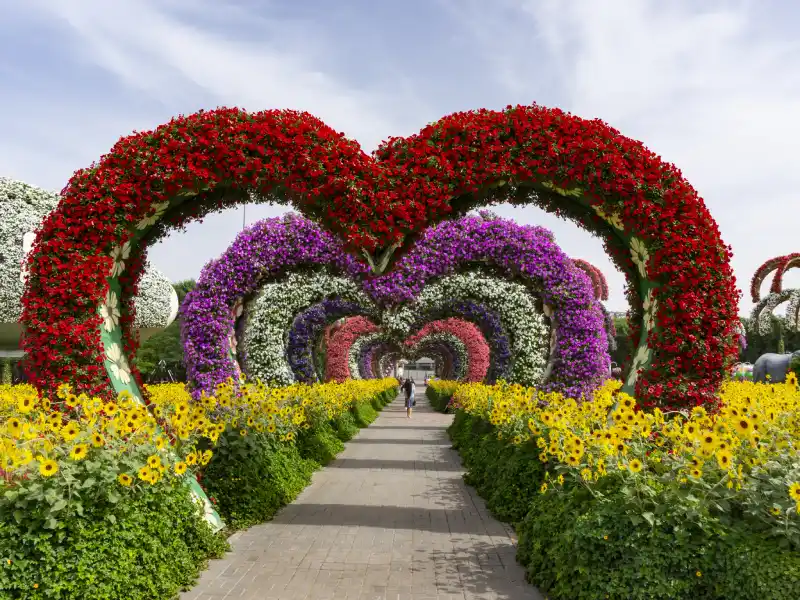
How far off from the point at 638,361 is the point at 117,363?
481cm

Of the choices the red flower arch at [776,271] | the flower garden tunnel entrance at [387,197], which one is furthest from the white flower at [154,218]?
the red flower arch at [776,271]

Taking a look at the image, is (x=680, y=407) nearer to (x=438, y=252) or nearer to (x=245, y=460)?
(x=245, y=460)

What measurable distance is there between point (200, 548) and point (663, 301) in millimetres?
4346

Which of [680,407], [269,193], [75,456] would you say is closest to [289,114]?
[269,193]

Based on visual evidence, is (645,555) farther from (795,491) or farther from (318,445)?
(318,445)

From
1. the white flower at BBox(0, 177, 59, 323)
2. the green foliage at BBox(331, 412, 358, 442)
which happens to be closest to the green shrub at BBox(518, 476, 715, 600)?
the green foliage at BBox(331, 412, 358, 442)

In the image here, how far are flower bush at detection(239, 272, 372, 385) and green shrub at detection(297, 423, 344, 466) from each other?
7.32ft

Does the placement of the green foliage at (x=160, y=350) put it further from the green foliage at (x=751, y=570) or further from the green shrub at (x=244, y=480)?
the green foliage at (x=751, y=570)

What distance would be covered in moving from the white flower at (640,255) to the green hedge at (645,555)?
2324 millimetres

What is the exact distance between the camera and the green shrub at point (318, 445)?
1065 cm

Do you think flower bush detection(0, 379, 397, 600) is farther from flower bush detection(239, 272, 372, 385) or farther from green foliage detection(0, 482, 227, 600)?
flower bush detection(239, 272, 372, 385)

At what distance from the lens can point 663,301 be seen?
19.4ft

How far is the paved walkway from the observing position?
4855mm

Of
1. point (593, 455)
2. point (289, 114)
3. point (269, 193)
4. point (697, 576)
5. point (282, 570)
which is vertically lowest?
point (282, 570)
